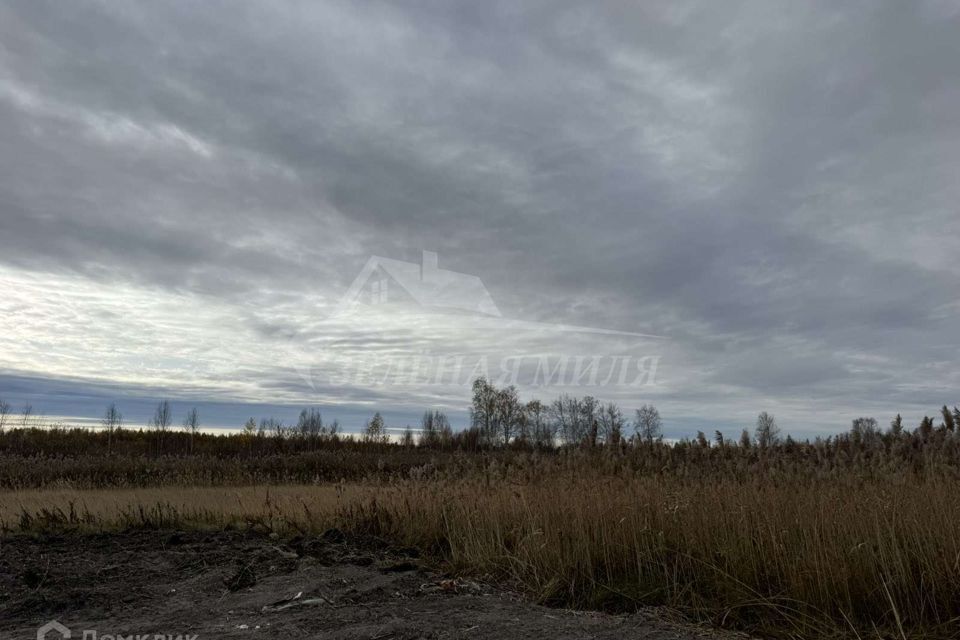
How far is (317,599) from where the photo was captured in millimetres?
5207

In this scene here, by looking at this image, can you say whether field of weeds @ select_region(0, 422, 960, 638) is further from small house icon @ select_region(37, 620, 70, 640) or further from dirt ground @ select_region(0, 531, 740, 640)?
small house icon @ select_region(37, 620, 70, 640)

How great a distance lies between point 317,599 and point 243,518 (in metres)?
6.02

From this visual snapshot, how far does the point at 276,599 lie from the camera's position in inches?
208

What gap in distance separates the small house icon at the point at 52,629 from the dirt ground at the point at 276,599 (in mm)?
51

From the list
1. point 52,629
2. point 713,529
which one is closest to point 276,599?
point 52,629

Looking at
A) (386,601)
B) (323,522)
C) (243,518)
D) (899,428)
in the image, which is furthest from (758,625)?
→ (243,518)

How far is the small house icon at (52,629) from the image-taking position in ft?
14.8

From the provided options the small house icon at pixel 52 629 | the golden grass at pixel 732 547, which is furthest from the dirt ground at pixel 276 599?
the golden grass at pixel 732 547

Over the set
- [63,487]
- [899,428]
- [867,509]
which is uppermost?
[899,428]

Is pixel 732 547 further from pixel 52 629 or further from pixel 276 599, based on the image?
pixel 52 629

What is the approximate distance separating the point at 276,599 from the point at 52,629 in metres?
1.61

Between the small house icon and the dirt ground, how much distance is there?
51 millimetres

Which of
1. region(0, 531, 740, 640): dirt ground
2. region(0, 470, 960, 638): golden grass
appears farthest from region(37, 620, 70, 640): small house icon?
region(0, 470, 960, 638): golden grass

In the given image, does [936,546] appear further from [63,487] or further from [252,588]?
[63,487]
